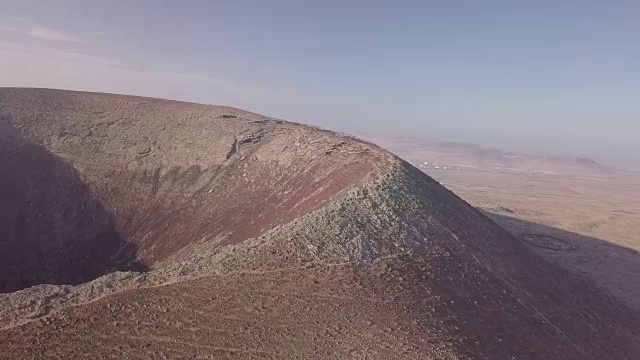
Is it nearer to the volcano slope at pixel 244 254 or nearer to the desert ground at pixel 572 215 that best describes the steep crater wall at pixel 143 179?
the volcano slope at pixel 244 254

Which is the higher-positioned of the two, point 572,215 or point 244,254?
point 244,254

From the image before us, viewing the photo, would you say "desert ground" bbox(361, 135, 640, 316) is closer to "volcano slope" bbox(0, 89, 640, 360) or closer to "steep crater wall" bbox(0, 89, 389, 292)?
"volcano slope" bbox(0, 89, 640, 360)

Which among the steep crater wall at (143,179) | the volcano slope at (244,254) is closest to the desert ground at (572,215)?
the volcano slope at (244,254)

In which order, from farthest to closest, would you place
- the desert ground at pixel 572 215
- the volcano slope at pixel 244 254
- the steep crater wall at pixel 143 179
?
1. the desert ground at pixel 572 215
2. the steep crater wall at pixel 143 179
3. the volcano slope at pixel 244 254

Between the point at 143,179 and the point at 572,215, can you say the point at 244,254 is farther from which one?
the point at 572,215

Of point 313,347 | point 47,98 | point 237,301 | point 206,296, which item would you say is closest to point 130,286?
point 206,296

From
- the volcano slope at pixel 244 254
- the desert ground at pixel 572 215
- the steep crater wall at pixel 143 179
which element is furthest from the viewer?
the desert ground at pixel 572 215

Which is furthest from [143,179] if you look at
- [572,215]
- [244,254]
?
[572,215]

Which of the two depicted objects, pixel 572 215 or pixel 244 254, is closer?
pixel 244 254
